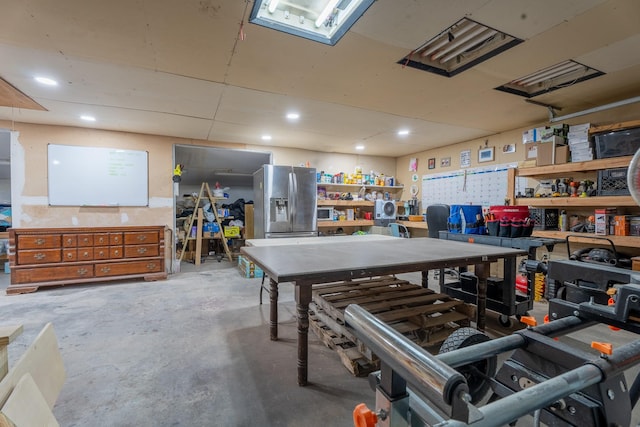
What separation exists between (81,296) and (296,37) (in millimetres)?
4091

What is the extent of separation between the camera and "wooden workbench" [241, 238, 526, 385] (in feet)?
5.57

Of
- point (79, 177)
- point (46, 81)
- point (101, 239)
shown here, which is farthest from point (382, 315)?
point (79, 177)

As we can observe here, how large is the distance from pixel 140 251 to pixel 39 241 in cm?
118

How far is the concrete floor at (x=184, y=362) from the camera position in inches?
64.2

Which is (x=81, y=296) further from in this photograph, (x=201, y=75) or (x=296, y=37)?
(x=296, y=37)

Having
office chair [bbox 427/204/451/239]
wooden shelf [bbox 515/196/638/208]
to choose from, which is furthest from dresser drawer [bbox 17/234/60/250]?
wooden shelf [bbox 515/196/638/208]

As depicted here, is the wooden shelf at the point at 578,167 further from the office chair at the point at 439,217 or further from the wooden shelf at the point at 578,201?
the office chair at the point at 439,217

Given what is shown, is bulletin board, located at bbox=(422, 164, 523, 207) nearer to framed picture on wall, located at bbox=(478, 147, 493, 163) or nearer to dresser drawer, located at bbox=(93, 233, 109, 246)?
framed picture on wall, located at bbox=(478, 147, 493, 163)

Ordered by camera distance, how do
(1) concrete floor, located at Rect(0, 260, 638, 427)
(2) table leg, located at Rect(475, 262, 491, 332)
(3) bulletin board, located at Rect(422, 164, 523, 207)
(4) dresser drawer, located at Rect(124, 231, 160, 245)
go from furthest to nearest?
1. (3) bulletin board, located at Rect(422, 164, 523, 207)
2. (4) dresser drawer, located at Rect(124, 231, 160, 245)
3. (2) table leg, located at Rect(475, 262, 491, 332)
4. (1) concrete floor, located at Rect(0, 260, 638, 427)

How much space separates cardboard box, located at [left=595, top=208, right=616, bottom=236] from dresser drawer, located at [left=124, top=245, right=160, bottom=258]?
5.86 m

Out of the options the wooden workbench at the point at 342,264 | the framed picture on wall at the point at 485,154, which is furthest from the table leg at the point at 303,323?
the framed picture on wall at the point at 485,154

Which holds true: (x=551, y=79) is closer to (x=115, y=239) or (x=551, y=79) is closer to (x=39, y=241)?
(x=115, y=239)

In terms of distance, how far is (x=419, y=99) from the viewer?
3.26 metres

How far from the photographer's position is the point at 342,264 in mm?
1872
